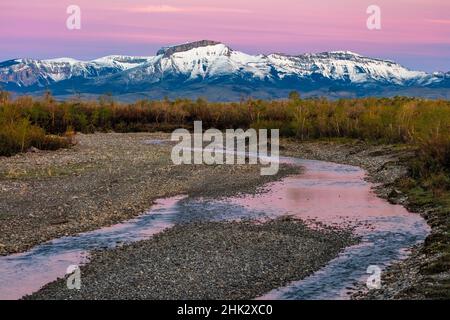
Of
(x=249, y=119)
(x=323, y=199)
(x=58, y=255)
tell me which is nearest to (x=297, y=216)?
(x=323, y=199)

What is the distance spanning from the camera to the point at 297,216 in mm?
25016

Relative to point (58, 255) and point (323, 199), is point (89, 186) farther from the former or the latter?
point (58, 255)

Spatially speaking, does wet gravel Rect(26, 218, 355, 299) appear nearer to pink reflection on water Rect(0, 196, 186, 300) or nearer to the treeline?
pink reflection on water Rect(0, 196, 186, 300)

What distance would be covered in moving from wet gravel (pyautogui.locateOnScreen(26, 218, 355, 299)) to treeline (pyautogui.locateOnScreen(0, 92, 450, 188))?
1440 cm

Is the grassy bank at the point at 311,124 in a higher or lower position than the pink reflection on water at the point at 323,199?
higher

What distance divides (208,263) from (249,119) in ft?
193

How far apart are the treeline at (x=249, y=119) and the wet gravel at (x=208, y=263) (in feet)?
47.2

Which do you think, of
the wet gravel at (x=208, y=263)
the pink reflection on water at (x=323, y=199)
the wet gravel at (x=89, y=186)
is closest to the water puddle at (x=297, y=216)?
the pink reflection on water at (x=323, y=199)

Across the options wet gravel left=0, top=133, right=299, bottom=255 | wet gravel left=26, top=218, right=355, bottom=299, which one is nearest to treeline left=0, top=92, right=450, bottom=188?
wet gravel left=0, top=133, right=299, bottom=255

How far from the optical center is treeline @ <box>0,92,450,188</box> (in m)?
41.7

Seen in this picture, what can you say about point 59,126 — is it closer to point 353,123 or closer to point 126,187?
point 353,123

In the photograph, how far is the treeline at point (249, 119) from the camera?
41.7 metres

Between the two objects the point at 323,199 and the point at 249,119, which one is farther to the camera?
the point at 249,119

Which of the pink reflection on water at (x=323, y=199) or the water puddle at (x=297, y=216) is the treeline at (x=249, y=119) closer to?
the pink reflection on water at (x=323, y=199)
